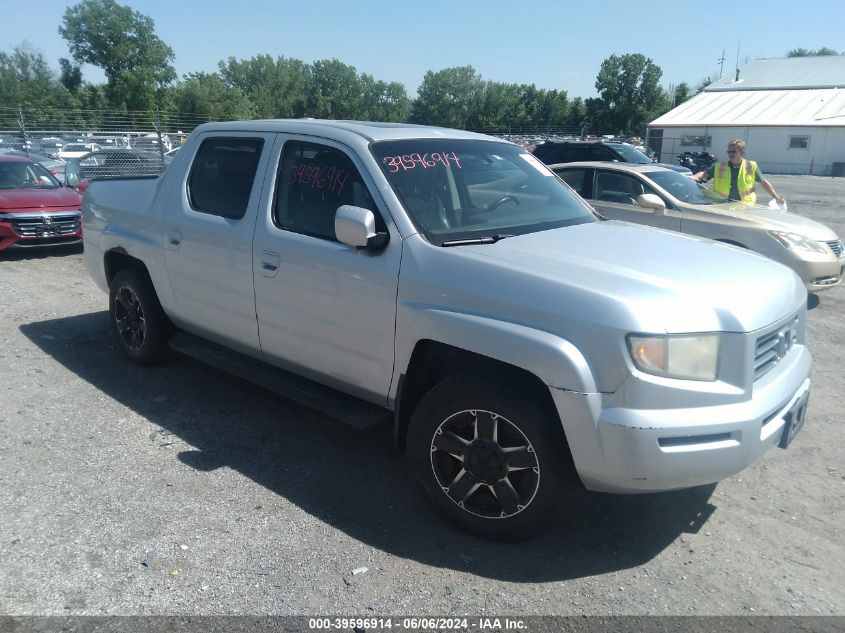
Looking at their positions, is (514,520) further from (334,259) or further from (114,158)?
(114,158)

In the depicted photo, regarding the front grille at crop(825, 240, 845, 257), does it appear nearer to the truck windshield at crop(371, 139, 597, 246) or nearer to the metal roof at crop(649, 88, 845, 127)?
the truck windshield at crop(371, 139, 597, 246)

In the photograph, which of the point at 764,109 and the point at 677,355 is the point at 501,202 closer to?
the point at 677,355

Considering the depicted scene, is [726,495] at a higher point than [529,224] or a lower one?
lower

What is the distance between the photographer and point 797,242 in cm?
798

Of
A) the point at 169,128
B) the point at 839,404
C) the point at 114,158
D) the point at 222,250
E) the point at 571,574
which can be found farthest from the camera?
the point at 169,128

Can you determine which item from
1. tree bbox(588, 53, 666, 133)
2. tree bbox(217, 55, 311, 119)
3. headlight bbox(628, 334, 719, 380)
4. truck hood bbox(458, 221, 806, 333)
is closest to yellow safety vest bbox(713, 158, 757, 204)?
truck hood bbox(458, 221, 806, 333)

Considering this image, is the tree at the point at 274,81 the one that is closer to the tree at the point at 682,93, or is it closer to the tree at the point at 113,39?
the tree at the point at 113,39

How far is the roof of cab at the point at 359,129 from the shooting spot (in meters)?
4.11

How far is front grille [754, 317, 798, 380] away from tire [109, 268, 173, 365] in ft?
13.7

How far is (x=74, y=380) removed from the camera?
5.48m

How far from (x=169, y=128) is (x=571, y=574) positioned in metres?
33.5

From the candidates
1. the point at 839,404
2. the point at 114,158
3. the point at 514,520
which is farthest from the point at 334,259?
the point at 114,158

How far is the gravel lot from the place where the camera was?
3.00 meters

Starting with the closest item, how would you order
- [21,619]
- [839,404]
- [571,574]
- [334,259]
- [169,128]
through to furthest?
[21,619] < [571,574] < [334,259] < [839,404] < [169,128]
